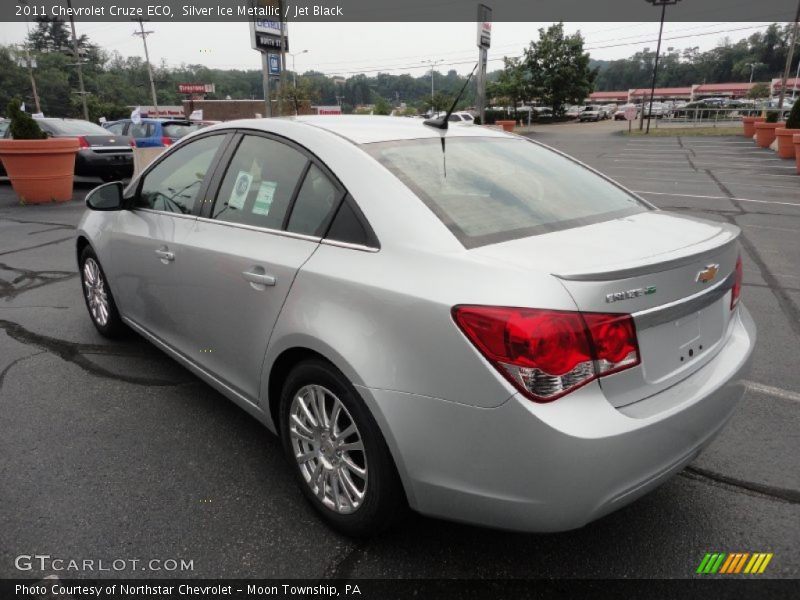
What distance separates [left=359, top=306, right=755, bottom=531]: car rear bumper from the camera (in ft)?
5.42

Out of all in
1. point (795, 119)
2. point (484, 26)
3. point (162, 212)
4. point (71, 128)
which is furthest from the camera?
point (484, 26)

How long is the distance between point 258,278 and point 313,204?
0.39 m

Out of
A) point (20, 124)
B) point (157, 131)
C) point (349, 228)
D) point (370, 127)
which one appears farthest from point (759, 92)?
point (349, 228)

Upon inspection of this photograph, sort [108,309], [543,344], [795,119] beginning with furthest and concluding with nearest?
[795,119], [108,309], [543,344]

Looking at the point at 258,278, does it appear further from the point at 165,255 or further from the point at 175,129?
the point at 175,129

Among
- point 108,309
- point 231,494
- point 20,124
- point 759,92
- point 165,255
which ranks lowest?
point 231,494

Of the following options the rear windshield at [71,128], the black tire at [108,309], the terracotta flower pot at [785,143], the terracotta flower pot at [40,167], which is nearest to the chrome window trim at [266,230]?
the black tire at [108,309]

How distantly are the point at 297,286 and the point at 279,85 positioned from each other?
74.8 feet

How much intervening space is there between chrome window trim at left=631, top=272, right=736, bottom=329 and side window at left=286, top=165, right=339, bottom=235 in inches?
47.7

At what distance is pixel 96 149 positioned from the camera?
13016 mm

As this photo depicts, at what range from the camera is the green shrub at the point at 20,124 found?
405 inches

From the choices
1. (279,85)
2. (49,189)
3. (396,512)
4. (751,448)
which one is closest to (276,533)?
(396,512)

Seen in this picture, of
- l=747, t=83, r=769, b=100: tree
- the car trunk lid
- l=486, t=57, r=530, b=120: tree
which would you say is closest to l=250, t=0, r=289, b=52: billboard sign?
the car trunk lid

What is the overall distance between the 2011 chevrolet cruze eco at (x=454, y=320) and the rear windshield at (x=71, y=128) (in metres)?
12.6
